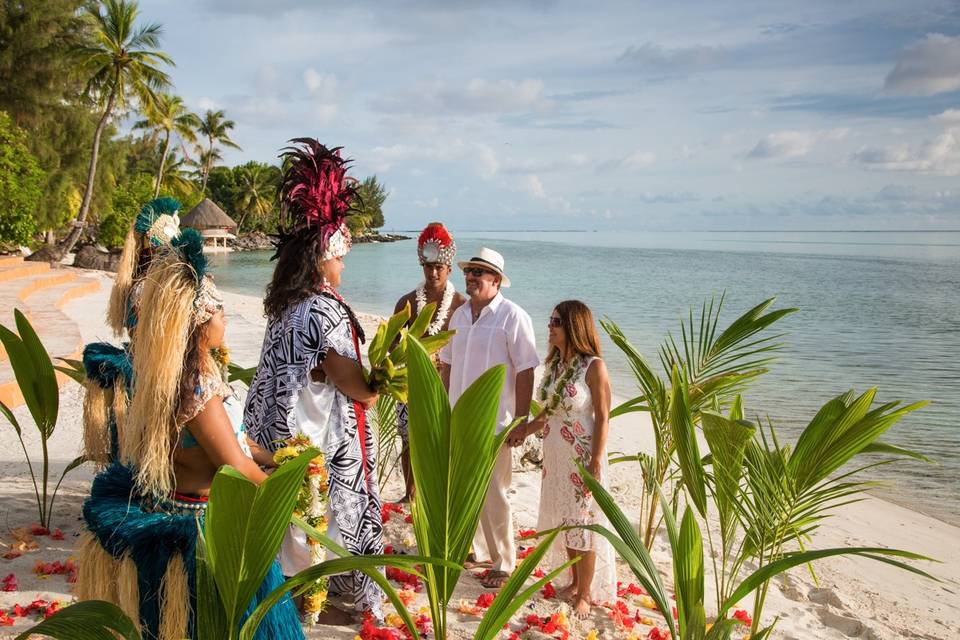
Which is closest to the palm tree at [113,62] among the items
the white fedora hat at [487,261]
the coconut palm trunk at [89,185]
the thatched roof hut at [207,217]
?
the coconut palm trunk at [89,185]

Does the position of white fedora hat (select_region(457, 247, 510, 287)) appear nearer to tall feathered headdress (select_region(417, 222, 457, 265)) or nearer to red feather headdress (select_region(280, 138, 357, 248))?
tall feathered headdress (select_region(417, 222, 457, 265))

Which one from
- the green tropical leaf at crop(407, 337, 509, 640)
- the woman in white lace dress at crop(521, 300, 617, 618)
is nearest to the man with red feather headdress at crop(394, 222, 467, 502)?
the woman in white lace dress at crop(521, 300, 617, 618)

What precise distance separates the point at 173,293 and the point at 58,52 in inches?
1243

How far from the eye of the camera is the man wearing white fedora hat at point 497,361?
14.2 ft

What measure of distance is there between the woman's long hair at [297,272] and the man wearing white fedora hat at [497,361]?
3.49 feet

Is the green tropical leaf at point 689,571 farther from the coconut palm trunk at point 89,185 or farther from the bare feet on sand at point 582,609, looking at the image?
the coconut palm trunk at point 89,185

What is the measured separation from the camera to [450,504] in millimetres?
2113

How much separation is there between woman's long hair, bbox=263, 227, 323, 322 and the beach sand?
1.46 meters

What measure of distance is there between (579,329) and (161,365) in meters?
2.21

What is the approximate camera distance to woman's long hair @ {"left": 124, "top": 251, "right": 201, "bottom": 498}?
228cm

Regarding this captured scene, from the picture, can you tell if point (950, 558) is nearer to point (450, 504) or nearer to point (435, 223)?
point (435, 223)

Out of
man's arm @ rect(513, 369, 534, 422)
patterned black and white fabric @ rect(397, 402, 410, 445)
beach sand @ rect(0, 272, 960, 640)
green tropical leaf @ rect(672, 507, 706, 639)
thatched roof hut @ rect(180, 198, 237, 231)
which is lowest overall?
beach sand @ rect(0, 272, 960, 640)

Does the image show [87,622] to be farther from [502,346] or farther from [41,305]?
[41,305]

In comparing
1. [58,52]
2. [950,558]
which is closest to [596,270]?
[58,52]
